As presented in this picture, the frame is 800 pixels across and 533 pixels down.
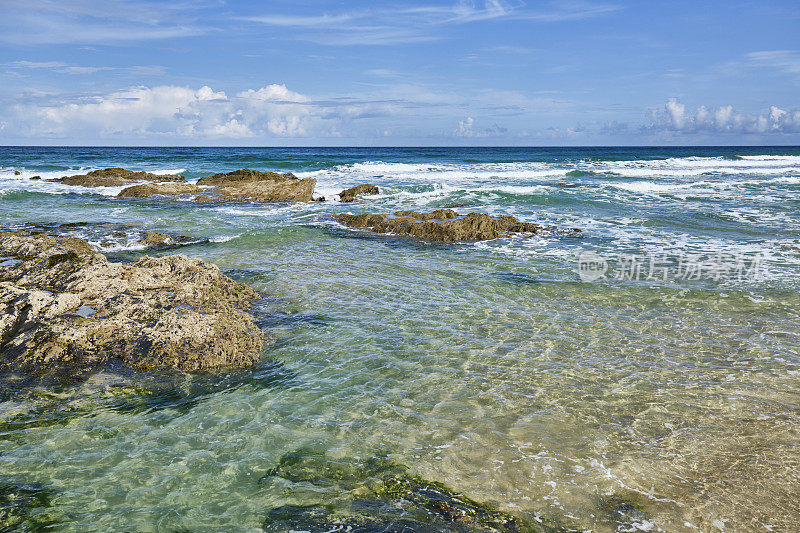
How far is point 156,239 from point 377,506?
11.4 metres

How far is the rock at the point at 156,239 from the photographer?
1270 centimetres

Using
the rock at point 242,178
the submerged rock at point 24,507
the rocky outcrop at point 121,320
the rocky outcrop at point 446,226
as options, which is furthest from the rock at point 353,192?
the submerged rock at point 24,507

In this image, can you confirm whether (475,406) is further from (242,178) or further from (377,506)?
(242,178)

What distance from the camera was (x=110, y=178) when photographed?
2972cm

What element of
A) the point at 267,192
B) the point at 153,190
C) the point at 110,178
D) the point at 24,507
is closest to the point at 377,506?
the point at 24,507

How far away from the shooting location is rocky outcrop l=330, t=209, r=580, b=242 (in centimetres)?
1347

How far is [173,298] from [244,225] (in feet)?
30.9

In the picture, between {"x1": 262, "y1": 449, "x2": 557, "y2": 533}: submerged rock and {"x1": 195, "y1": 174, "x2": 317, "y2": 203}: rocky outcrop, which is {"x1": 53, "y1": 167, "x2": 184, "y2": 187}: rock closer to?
{"x1": 195, "y1": 174, "x2": 317, "y2": 203}: rocky outcrop

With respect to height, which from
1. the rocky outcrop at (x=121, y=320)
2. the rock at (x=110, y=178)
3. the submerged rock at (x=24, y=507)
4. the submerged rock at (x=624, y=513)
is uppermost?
the rock at (x=110, y=178)

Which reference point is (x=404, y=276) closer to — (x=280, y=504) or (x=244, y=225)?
(x=280, y=504)

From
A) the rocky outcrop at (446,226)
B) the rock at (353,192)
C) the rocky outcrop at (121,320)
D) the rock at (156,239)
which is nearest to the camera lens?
the rocky outcrop at (121,320)

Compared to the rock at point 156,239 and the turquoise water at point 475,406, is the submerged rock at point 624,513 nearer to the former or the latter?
the turquoise water at point 475,406

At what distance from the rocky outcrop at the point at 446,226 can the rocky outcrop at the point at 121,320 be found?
22.3 feet

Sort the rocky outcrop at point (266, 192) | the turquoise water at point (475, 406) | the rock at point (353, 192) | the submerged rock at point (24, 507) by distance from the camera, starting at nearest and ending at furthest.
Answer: the submerged rock at point (24, 507), the turquoise water at point (475, 406), the rock at point (353, 192), the rocky outcrop at point (266, 192)
